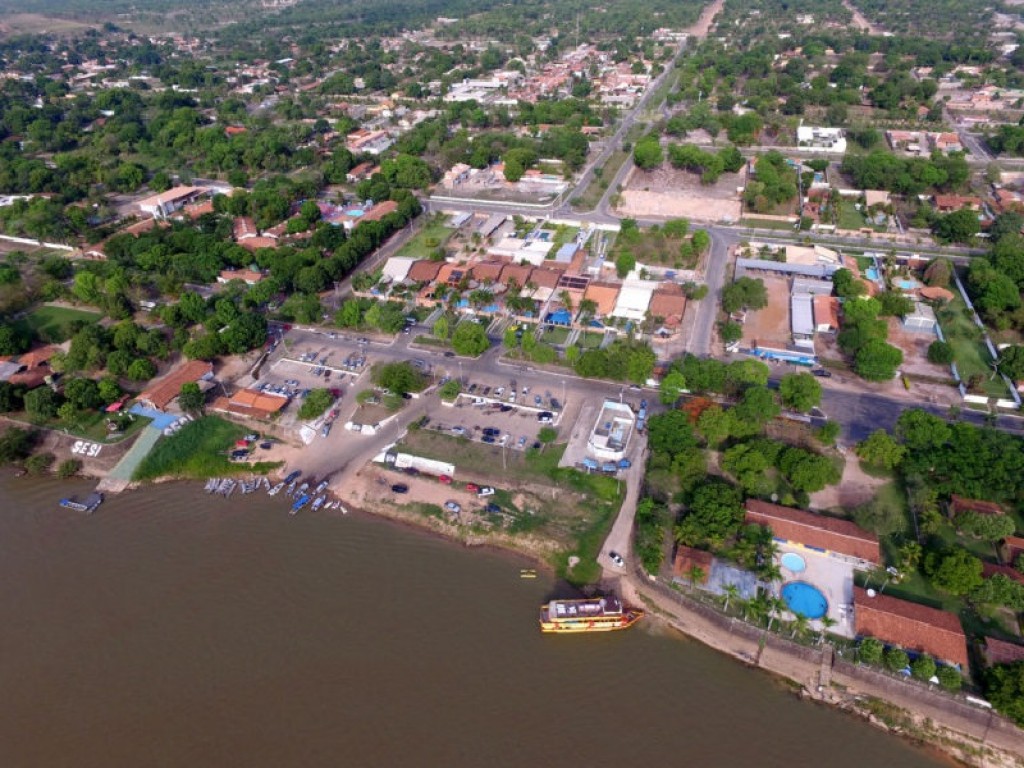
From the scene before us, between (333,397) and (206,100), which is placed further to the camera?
(206,100)

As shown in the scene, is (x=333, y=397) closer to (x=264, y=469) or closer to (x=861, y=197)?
(x=264, y=469)

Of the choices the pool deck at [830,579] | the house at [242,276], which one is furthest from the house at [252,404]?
the pool deck at [830,579]

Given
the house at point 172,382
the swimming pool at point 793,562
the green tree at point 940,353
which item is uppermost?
the green tree at point 940,353

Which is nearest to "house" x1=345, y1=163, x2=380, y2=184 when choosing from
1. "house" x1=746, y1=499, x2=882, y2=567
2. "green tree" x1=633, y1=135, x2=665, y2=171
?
"green tree" x1=633, y1=135, x2=665, y2=171

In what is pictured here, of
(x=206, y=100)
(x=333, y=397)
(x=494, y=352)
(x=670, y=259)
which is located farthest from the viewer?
(x=206, y=100)

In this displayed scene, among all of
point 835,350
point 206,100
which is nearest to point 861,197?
point 835,350

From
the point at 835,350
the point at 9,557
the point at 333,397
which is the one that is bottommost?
the point at 9,557

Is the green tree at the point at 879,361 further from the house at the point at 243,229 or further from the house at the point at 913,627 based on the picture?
the house at the point at 243,229
